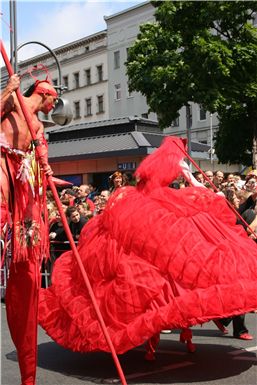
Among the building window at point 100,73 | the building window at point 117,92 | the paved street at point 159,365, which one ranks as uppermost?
the building window at point 100,73

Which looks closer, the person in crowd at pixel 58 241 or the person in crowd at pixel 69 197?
the person in crowd at pixel 58 241

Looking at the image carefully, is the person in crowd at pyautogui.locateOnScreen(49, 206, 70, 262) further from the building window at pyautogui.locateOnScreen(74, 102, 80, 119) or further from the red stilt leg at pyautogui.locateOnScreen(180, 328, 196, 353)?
the building window at pyautogui.locateOnScreen(74, 102, 80, 119)

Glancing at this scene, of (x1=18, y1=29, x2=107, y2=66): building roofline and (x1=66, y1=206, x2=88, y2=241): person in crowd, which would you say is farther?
(x1=18, y1=29, x2=107, y2=66): building roofline

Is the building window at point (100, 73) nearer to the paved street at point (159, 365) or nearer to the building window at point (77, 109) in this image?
the building window at point (77, 109)

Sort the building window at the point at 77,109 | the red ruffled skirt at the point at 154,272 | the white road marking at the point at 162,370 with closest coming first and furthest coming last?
the red ruffled skirt at the point at 154,272, the white road marking at the point at 162,370, the building window at the point at 77,109

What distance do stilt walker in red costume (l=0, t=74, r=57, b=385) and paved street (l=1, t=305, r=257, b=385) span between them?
75cm

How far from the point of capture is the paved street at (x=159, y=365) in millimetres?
4629

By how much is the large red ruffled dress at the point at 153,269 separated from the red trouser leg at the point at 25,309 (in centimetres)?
55

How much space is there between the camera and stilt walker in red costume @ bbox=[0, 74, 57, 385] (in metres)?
3.83

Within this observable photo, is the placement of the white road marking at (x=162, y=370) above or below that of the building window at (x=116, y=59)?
below

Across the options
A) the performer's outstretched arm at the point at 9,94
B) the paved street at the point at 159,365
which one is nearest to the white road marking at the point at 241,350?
the paved street at the point at 159,365

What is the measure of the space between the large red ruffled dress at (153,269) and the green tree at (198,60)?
644 inches

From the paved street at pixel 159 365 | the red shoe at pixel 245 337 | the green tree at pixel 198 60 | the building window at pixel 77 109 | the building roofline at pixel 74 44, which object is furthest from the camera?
the building window at pixel 77 109

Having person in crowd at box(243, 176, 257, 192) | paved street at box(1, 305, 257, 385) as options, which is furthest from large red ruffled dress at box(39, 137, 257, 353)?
person in crowd at box(243, 176, 257, 192)
